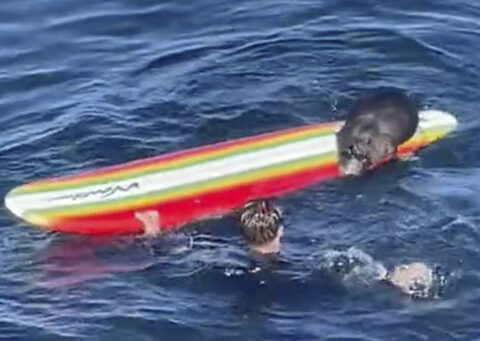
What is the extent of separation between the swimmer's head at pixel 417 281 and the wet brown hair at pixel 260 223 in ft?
3.26

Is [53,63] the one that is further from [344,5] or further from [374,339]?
[374,339]

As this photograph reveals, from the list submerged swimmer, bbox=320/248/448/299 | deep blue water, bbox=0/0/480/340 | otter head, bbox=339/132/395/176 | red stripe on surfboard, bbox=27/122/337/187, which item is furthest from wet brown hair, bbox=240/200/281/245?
otter head, bbox=339/132/395/176

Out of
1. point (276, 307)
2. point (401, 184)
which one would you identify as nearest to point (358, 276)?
point (276, 307)

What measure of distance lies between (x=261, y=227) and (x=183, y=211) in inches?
49.8

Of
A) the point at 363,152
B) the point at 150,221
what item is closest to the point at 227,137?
the point at 363,152

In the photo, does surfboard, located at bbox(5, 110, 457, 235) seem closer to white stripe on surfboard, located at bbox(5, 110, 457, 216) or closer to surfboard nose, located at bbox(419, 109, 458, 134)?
white stripe on surfboard, located at bbox(5, 110, 457, 216)

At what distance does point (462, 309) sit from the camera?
38.0ft

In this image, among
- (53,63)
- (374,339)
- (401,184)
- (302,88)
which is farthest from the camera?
(53,63)

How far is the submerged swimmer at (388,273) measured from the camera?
11.8 metres

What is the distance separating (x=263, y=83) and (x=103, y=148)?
1.97m

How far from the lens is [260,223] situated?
11.6 meters

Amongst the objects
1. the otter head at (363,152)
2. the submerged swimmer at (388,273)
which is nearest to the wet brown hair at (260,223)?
the submerged swimmer at (388,273)

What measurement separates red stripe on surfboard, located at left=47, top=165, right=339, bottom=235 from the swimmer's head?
1.54 metres

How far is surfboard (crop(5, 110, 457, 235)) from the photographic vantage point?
1268cm
